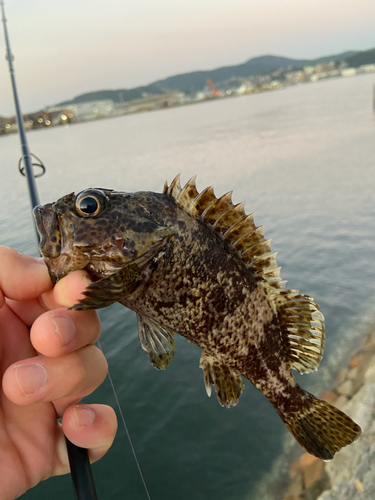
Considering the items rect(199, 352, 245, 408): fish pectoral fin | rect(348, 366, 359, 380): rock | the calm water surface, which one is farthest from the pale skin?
rect(348, 366, 359, 380): rock

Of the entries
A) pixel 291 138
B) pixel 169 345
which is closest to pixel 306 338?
pixel 169 345

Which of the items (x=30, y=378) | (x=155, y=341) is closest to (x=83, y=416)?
(x=30, y=378)

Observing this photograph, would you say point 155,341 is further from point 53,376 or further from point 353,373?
point 353,373

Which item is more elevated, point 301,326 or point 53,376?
point 53,376

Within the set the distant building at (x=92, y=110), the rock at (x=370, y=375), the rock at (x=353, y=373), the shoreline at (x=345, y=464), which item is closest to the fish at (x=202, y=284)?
the shoreline at (x=345, y=464)

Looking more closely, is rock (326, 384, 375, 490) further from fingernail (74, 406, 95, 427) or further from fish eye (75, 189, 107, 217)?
fish eye (75, 189, 107, 217)

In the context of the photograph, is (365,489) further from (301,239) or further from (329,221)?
(329,221)
